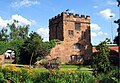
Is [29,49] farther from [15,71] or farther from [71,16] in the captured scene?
[15,71]

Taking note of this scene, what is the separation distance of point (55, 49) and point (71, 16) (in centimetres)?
721

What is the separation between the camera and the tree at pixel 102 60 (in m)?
21.8

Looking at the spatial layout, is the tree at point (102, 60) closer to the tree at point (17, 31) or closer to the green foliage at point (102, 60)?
the green foliage at point (102, 60)

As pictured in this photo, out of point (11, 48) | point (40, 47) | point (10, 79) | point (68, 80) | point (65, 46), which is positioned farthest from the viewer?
point (65, 46)

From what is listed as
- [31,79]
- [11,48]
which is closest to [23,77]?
[31,79]

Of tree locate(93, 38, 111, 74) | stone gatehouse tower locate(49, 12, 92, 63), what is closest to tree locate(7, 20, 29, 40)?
stone gatehouse tower locate(49, 12, 92, 63)

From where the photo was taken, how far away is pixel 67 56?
50344mm

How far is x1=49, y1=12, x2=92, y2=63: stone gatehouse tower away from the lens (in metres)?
50.0

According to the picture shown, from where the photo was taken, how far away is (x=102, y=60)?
22500 mm

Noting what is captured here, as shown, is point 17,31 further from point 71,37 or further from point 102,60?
point 102,60

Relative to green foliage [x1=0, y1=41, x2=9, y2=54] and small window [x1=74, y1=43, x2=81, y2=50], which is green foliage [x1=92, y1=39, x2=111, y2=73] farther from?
small window [x1=74, y1=43, x2=81, y2=50]

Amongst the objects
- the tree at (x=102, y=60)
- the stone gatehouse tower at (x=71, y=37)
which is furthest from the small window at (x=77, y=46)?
the tree at (x=102, y=60)

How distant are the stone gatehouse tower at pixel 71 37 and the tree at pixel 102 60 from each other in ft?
84.9

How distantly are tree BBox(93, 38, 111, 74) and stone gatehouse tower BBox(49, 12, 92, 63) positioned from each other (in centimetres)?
2588
